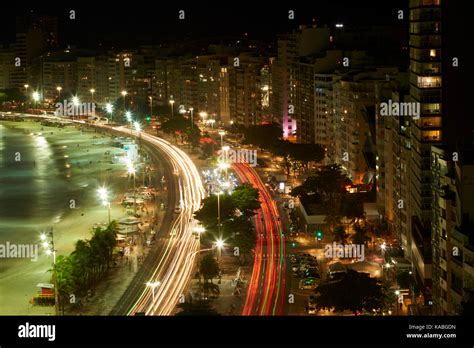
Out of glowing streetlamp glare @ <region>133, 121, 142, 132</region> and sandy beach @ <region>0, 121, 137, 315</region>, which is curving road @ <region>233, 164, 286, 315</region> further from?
glowing streetlamp glare @ <region>133, 121, 142, 132</region>

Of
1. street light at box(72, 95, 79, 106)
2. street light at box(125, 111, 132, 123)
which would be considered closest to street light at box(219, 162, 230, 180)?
street light at box(125, 111, 132, 123)

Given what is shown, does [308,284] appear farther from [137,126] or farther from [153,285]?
[137,126]

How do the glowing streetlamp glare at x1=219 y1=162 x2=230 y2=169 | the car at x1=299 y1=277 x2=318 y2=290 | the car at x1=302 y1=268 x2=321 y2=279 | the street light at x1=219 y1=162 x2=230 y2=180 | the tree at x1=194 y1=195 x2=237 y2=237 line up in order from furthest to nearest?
1. the glowing streetlamp glare at x1=219 y1=162 x2=230 y2=169
2. the street light at x1=219 y1=162 x2=230 y2=180
3. the tree at x1=194 y1=195 x2=237 y2=237
4. the car at x1=302 y1=268 x2=321 y2=279
5. the car at x1=299 y1=277 x2=318 y2=290

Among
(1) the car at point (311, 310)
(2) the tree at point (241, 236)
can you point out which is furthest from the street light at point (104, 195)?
(1) the car at point (311, 310)

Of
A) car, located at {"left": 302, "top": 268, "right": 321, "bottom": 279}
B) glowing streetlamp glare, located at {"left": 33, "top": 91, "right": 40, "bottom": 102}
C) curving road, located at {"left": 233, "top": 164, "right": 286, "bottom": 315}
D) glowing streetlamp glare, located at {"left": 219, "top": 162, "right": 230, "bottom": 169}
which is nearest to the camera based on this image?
curving road, located at {"left": 233, "top": 164, "right": 286, "bottom": 315}

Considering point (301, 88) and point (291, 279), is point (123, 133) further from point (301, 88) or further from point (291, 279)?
point (291, 279)

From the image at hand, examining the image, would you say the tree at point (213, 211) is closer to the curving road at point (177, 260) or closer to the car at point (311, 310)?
the curving road at point (177, 260)
